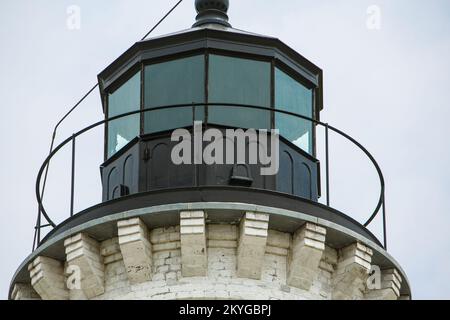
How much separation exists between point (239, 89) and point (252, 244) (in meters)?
2.55

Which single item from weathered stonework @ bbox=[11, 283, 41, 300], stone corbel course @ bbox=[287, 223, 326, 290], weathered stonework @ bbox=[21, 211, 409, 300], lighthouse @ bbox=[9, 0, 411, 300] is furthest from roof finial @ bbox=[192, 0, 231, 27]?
→ weathered stonework @ bbox=[11, 283, 41, 300]

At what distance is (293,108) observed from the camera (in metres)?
36.1

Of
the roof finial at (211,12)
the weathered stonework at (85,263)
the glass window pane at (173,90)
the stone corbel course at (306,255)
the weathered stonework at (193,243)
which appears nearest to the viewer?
the weathered stonework at (193,243)

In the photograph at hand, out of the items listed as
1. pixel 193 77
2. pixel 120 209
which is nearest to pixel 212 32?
pixel 193 77

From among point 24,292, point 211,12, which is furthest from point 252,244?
point 211,12

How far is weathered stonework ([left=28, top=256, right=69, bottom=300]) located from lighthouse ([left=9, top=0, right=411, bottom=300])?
0.06 ft

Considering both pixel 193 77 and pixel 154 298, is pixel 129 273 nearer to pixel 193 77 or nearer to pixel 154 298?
pixel 154 298

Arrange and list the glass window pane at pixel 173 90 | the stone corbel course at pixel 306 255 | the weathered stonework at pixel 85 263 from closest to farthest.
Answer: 1. the stone corbel course at pixel 306 255
2. the weathered stonework at pixel 85 263
3. the glass window pane at pixel 173 90

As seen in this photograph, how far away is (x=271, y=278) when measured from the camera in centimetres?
3412

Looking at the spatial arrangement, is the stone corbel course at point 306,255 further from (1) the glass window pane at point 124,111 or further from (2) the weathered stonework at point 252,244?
(1) the glass window pane at point 124,111

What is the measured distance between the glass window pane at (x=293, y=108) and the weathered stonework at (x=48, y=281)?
3401 mm

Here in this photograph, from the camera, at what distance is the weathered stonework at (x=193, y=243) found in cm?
3384

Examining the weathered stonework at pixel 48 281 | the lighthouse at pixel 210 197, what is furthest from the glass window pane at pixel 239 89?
the weathered stonework at pixel 48 281

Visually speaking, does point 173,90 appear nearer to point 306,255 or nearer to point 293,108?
point 293,108
